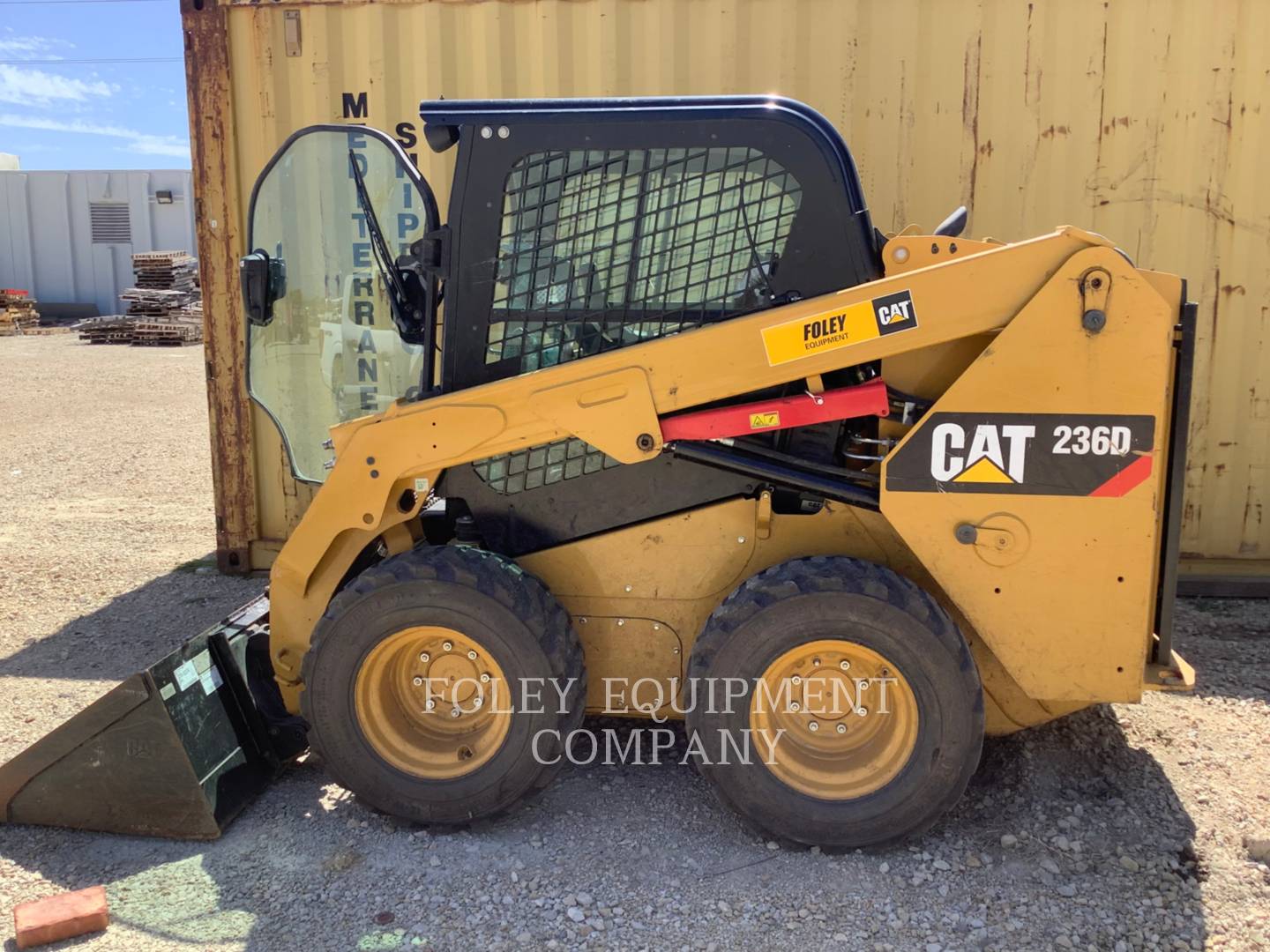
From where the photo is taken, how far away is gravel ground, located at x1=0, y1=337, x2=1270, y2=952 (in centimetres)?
294

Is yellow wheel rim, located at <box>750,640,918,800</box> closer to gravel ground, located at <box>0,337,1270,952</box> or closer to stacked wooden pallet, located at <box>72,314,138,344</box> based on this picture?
gravel ground, located at <box>0,337,1270,952</box>

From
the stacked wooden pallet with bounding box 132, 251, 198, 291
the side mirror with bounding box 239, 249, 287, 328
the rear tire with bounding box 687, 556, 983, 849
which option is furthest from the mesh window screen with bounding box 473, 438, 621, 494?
the stacked wooden pallet with bounding box 132, 251, 198, 291

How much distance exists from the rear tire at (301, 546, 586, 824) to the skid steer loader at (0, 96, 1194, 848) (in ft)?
0.03

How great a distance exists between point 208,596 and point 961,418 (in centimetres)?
450

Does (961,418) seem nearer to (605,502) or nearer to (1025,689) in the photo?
(1025,689)

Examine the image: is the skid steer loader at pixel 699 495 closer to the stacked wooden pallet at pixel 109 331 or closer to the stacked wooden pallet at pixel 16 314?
the stacked wooden pallet at pixel 109 331

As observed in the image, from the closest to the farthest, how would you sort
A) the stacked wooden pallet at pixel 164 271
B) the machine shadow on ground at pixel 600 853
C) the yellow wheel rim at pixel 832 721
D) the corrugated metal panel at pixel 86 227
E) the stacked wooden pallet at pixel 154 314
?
the machine shadow on ground at pixel 600 853 → the yellow wheel rim at pixel 832 721 → the stacked wooden pallet at pixel 154 314 → the stacked wooden pallet at pixel 164 271 → the corrugated metal panel at pixel 86 227

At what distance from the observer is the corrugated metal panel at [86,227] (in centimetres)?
2544

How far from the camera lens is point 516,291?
3.47m

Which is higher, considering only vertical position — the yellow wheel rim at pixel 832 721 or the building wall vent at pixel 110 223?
the building wall vent at pixel 110 223

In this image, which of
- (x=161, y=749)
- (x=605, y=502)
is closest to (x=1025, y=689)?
(x=605, y=502)

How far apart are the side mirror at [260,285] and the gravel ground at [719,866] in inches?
64.6

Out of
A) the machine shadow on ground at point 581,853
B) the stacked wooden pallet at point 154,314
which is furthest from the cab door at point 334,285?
the stacked wooden pallet at point 154,314

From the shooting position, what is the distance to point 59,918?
292 centimetres
